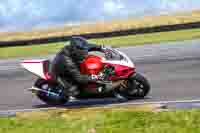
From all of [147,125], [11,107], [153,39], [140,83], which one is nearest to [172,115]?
[147,125]

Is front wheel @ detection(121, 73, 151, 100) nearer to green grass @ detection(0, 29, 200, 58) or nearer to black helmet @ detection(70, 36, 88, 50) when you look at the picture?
black helmet @ detection(70, 36, 88, 50)

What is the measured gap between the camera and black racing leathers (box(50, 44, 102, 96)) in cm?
1127

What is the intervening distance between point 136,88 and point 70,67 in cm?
143

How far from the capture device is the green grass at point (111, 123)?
798 cm

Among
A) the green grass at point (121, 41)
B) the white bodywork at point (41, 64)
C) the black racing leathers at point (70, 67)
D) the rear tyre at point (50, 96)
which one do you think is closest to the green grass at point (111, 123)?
the black racing leathers at point (70, 67)

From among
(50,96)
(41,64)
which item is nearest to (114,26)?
(41,64)

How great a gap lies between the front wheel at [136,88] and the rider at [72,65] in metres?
0.70

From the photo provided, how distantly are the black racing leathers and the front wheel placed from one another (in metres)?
0.80

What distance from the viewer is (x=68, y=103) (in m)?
12.2

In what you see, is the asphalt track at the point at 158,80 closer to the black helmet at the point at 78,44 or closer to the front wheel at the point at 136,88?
the front wheel at the point at 136,88

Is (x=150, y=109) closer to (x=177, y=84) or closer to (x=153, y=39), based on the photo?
(x=177, y=84)

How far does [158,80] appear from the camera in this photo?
14.1m

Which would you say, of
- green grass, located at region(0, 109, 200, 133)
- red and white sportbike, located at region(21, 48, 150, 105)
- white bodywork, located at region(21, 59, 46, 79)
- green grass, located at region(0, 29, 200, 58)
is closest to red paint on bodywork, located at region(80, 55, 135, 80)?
red and white sportbike, located at region(21, 48, 150, 105)

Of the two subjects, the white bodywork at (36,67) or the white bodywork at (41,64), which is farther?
the white bodywork at (36,67)
